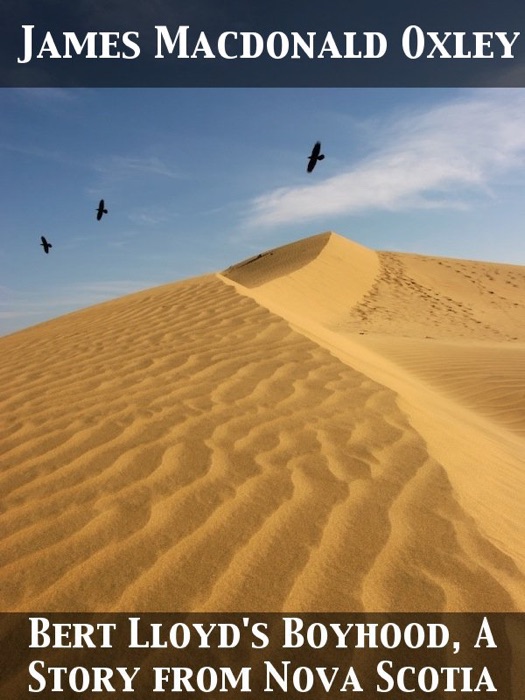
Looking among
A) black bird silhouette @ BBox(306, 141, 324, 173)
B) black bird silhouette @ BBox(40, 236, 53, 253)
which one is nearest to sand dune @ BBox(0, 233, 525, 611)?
black bird silhouette @ BBox(306, 141, 324, 173)

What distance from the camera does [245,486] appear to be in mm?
2475

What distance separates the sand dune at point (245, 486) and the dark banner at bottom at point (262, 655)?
6 cm

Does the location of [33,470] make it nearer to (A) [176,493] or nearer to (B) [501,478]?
(A) [176,493]

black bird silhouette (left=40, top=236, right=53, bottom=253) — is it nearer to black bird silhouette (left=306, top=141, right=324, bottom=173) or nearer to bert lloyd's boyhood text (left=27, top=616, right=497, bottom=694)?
black bird silhouette (left=306, top=141, right=324, bottom=173)

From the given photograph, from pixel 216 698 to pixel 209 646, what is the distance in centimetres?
17

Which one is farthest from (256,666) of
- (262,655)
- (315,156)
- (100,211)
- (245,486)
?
(100,211)

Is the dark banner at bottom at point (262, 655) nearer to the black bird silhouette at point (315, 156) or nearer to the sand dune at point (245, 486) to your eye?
the sand dune at point (245, 486)

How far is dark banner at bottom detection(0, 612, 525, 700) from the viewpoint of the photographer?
151 cm

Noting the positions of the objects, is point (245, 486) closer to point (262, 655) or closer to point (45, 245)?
point (262, 655)

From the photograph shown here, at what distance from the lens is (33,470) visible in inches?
108

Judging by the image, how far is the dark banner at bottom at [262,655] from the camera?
1512 millimetres

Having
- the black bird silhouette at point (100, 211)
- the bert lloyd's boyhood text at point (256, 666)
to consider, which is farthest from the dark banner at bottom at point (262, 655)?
the black bird silhouette at point (100, 211)

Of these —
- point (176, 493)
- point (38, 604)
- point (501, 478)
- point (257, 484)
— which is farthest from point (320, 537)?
point (501, 478)

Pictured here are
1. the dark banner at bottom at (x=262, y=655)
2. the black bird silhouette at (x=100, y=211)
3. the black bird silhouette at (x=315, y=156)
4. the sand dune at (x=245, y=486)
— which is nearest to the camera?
the dark banner at bottom at (x=262, y=655)
